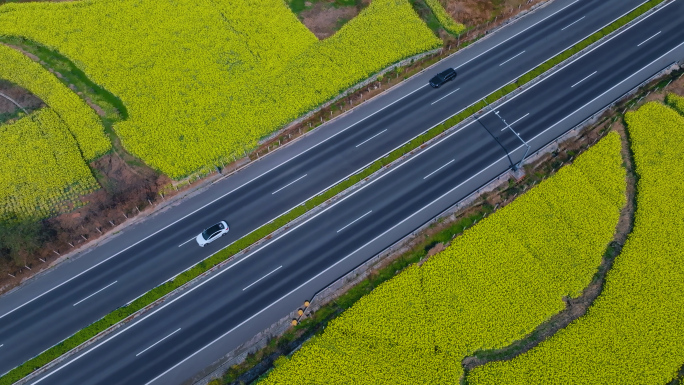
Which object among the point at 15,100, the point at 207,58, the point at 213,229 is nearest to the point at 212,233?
the point at 213,229

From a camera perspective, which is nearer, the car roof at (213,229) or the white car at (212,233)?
the white car at (212,233)

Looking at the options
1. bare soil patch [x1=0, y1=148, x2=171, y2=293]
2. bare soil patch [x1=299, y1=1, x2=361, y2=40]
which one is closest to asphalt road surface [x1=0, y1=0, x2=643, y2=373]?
bare soil patch [x1=0, y1=148, x2=171, y2=293]

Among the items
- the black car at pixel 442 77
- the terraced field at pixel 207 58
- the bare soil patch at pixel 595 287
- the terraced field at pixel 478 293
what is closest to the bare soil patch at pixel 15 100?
the terraced field at pixel 207 58

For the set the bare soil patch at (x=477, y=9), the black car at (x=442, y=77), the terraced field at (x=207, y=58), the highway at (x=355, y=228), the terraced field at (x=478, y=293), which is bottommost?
the terraced field at (x=478, y=293)

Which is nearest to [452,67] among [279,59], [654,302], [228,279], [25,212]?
[279,59]

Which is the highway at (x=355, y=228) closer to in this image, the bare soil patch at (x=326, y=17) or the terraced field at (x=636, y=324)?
the terraced field at (x=636, y=324)

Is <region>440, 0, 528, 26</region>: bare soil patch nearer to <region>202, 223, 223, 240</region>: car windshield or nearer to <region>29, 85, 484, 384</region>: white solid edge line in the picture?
<region>29, 85, 484, 384</region>: white solid edge line

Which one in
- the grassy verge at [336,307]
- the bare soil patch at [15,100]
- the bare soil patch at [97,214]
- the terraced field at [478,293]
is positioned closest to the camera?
the terraced field at [478,293]

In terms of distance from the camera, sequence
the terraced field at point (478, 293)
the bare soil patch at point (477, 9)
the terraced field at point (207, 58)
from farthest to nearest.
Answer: the bare soil patch at point (477, 9), the terraced field at point (207, 58), the terraced field at point (478, 293)
